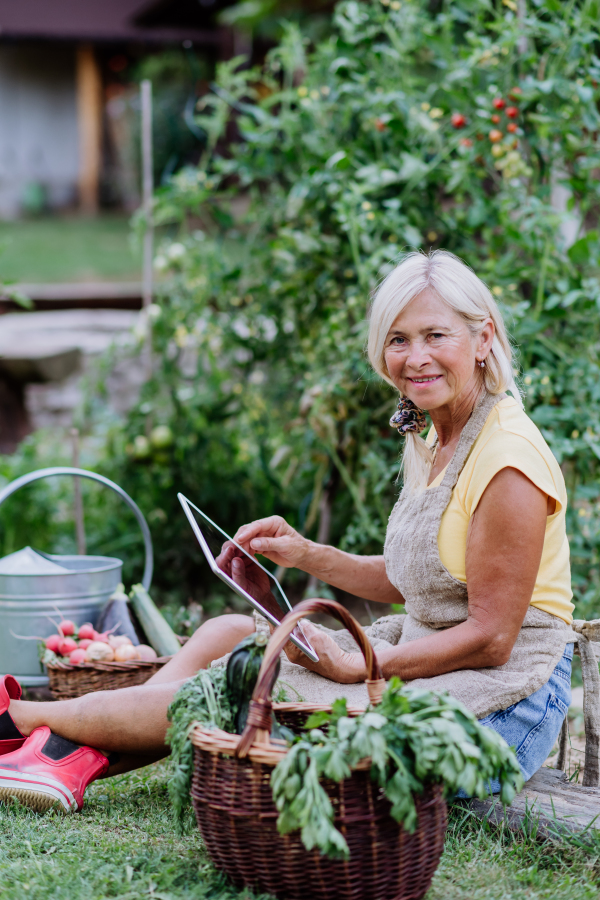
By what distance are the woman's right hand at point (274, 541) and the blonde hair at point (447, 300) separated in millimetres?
321

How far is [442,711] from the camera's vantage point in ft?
4.70

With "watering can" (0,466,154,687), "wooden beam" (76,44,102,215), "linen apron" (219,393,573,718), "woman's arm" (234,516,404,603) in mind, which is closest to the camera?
"linen apron" (219,393,573,718)

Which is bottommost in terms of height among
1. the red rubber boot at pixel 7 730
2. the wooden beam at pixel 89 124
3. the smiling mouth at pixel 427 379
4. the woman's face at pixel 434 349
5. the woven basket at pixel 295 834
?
the red rubber boot at pixel 7 730

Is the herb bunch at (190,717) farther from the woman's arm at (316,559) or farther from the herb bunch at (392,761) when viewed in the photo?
the woman's arm at (316,559)

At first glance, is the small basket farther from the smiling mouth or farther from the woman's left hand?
the smiling mouth

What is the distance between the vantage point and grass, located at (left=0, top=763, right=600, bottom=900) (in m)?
1.60

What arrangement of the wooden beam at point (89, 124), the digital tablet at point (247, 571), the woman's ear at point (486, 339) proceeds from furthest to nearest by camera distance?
the wooden beam at point (89, 124)
the woman's ear at point (486, 339)
the digital tablet at point (247, 571)

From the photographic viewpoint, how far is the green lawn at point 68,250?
386 inches

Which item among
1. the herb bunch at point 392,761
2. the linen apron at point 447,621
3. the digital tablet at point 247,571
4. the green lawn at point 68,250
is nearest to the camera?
the herb bunch at point 392,761

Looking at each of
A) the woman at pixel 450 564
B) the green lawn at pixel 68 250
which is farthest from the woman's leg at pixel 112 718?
the green lawn at pixel 68 250

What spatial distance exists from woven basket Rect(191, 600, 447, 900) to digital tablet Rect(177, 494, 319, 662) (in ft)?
0.71

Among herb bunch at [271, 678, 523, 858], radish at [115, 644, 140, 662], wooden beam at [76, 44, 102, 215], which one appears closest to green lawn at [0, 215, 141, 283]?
wooden beam at [76, 44, 102, 215]

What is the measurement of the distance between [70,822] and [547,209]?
2.16 meters

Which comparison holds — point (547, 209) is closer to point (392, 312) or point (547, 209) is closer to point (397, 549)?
point (392, 312)
